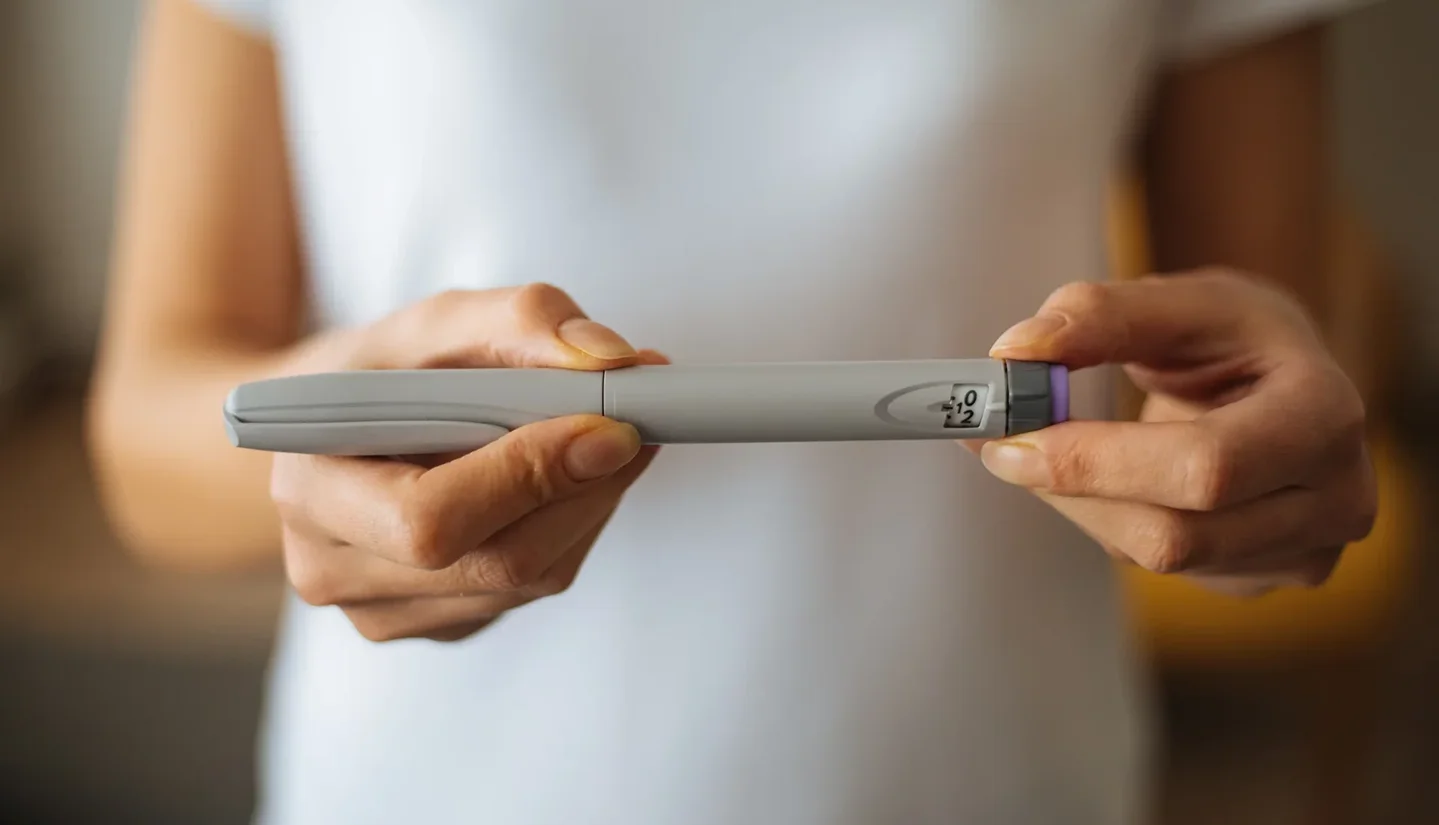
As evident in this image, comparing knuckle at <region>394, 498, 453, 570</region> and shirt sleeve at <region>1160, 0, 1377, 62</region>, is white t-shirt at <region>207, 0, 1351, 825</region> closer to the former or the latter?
shirt sleeve at <region>1160, 0, 1377, 62</region>

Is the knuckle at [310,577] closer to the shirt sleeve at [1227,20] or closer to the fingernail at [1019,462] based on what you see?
the fingernail at [1019,462]

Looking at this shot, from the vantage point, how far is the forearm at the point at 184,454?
0.98 feet

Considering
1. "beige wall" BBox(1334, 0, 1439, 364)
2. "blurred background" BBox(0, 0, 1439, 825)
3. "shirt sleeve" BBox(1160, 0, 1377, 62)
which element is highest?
"beige wall" BBox(1334, 0, 1439, 364)

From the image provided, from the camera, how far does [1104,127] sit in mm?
307

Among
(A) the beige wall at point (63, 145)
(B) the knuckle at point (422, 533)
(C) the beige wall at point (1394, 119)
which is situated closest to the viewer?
(B) the knuckle at point (422, 533)

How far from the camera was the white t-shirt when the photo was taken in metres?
0.29

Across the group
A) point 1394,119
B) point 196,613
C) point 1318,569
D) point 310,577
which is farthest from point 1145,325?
point 196,613

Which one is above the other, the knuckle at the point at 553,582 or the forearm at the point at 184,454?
the forearm at the point at 184,454

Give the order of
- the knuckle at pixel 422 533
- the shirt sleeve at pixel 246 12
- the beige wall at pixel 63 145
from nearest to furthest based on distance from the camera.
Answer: the knuckle at pixel 422 533
the shirt sleeve at pixel 246 12
the beige wall at pixel 63 145

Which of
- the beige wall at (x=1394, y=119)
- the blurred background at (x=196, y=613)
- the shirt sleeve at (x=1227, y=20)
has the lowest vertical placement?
the blurred background at (x=196, y=613)

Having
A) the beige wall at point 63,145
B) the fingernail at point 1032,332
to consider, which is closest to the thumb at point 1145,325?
the fingernail at point 1032,332

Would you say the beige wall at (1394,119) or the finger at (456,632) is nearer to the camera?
the finger at (456,632)

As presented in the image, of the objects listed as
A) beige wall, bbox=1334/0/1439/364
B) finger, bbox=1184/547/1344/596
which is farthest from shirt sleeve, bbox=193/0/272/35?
beige wall, bbox=1334/0/1439/364

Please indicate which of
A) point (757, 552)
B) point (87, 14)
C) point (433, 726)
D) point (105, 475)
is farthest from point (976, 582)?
point (87, 14)
